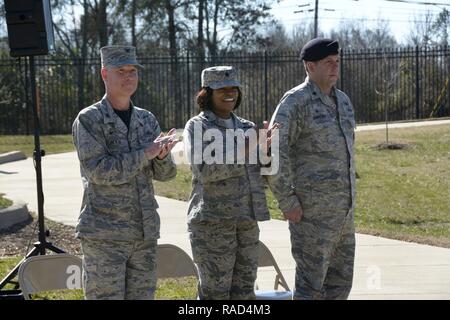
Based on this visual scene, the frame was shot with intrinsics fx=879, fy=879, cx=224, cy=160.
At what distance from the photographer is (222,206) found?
5.38 metres

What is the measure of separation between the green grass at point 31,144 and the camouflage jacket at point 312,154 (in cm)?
1456

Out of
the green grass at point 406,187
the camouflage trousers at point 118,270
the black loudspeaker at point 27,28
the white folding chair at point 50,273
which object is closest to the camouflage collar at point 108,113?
the camouflage trousers at point 118,270

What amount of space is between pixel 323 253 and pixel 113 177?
1478 mm

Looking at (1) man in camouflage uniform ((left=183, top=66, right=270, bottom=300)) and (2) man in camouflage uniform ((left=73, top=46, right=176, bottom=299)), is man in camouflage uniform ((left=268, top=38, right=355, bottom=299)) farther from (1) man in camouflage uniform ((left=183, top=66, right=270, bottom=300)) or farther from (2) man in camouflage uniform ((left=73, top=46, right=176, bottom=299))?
(2) man in camouflage uniform ((left=73, top=46, right=176, bottom=299))

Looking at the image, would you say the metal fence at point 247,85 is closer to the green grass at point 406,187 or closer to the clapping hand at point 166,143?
the green grass at point 406,187

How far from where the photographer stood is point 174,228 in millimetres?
10391

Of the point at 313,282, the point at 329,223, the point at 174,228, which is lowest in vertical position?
the point at 174,228

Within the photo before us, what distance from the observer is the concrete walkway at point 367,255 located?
23.8 feet

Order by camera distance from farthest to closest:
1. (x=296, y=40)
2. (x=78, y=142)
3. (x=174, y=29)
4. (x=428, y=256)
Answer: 1. (x=296, y=40)
2. (x=174, y=29)
3. (x=428, y=256)
4. (x=78, y=142)

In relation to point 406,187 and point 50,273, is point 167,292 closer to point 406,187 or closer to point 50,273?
point 50,273

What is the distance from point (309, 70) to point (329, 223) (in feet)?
3.32

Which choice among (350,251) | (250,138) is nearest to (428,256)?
(350,251)

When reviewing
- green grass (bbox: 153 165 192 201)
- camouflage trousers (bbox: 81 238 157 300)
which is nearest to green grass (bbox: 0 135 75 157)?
green grass (bbox: 153 165 192 201)

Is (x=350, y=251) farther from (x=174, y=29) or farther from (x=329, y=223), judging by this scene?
(x=174, y=29)
